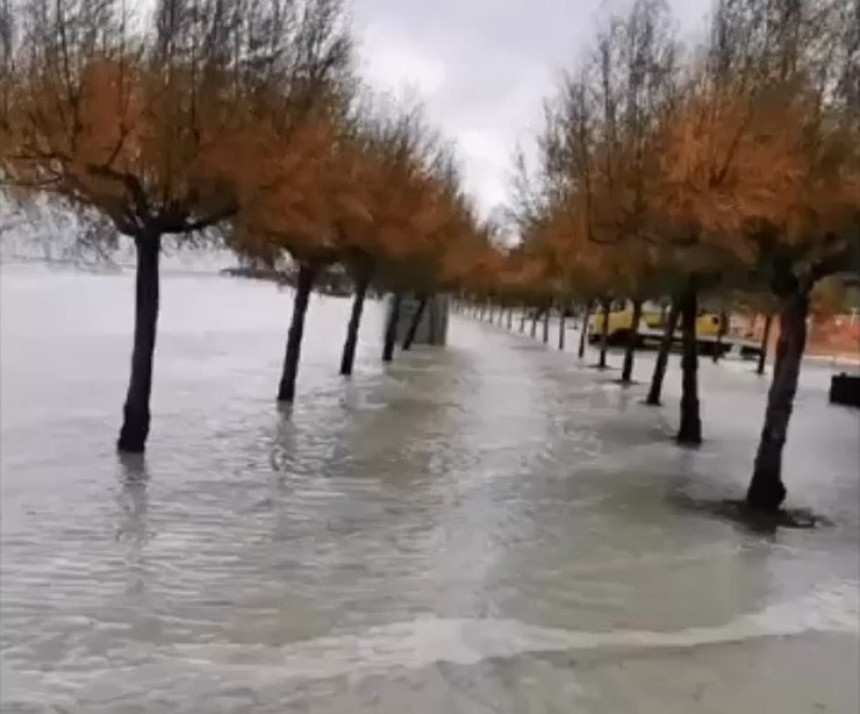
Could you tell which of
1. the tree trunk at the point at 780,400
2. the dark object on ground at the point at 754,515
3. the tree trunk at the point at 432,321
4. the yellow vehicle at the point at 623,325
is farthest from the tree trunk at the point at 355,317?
the yellow vehicle at the point at 623,325

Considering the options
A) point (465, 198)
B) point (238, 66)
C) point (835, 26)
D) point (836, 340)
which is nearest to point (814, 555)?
point (835, 26)

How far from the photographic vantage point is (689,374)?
1981 cm

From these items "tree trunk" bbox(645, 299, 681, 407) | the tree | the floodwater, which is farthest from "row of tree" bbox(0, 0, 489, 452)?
"tree trunk" bbox(645, 299, 681, 407)

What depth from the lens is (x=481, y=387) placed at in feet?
103

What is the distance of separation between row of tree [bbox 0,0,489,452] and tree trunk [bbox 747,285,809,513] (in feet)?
19.9

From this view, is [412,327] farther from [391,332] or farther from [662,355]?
[662,355]

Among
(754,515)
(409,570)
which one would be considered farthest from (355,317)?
(409,570)

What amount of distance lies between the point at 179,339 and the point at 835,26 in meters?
45.2

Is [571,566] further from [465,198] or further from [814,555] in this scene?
[465,198]

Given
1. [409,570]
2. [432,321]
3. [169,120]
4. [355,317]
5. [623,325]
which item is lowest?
[409,570]

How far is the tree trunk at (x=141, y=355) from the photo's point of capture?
1608 centimetres

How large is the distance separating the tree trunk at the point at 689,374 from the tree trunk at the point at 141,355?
27.2 ft

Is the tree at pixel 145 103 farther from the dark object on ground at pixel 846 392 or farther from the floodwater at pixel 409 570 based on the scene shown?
the dark object on ground at pixel 846 392

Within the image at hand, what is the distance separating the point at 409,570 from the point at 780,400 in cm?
550
